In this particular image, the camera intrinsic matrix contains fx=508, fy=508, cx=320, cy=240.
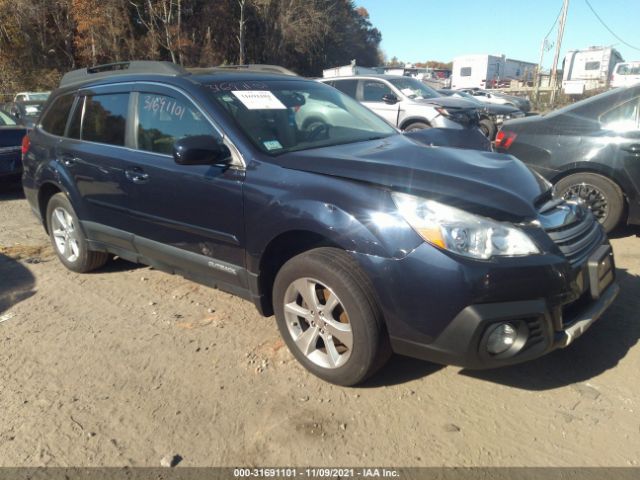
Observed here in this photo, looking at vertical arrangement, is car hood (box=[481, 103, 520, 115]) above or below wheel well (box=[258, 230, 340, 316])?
above

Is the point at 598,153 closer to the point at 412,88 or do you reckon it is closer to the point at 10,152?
the point at 412,88

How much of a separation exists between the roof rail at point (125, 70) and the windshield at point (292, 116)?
0.50 m

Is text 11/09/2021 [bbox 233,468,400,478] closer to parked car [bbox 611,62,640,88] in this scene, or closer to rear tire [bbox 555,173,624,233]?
rear tire [bbox 555,173,624,233]

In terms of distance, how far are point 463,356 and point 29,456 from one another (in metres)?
2.11

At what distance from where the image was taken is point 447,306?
2.35 meters

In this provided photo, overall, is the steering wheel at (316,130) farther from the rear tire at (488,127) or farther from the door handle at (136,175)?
the rear tire at (488,127)

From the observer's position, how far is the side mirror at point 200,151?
290cm

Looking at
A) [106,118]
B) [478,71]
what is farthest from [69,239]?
[478,71]

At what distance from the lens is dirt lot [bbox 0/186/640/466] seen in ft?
7.75

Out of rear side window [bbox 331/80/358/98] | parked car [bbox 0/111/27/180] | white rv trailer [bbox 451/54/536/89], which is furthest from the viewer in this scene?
white rv trailer [bbox 451/54/536/89]

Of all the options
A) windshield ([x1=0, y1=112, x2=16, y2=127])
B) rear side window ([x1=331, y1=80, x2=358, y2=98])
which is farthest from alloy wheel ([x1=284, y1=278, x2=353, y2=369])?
rear side window ([x1=331, y1=80, x2=358, y2=98])

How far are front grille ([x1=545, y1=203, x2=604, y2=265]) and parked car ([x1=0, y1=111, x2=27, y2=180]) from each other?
8.02 m

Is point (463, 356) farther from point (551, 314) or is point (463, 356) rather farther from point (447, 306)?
point (551, 314)

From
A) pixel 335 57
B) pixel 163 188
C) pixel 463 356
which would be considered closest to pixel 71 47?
pixel 335 57
